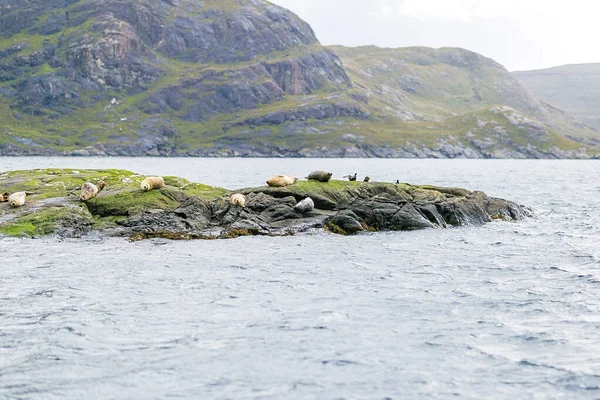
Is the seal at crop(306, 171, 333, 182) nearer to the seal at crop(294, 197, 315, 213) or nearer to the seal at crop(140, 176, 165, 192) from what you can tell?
the seal at crop(294, 197, 315, 213)

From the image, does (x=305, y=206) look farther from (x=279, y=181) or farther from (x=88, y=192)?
(x=88, y=192)

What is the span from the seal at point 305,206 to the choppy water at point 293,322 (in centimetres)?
854

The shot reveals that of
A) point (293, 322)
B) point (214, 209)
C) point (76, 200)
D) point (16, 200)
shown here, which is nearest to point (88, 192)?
point (76, 200)

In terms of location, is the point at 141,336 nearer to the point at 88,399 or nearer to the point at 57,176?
the point at 88,399

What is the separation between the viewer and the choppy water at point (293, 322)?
14266 millimetres

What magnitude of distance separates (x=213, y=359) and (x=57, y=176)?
3775 cm

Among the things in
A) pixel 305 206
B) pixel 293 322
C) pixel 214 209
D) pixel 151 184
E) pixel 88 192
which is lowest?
pixel 293 322

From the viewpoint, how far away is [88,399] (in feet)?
43.4

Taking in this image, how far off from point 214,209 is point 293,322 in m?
23.0

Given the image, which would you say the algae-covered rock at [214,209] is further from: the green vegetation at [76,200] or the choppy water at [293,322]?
the choppy water at [293,322]

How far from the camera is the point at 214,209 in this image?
135ft

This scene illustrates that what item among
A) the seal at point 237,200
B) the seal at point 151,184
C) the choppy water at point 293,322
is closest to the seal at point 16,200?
the choppy water at point 293,322

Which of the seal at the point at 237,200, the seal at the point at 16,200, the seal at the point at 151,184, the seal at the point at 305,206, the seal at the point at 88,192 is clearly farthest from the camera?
the seal at the point at 305,206

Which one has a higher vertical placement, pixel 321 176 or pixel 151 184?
pixel 321 176
